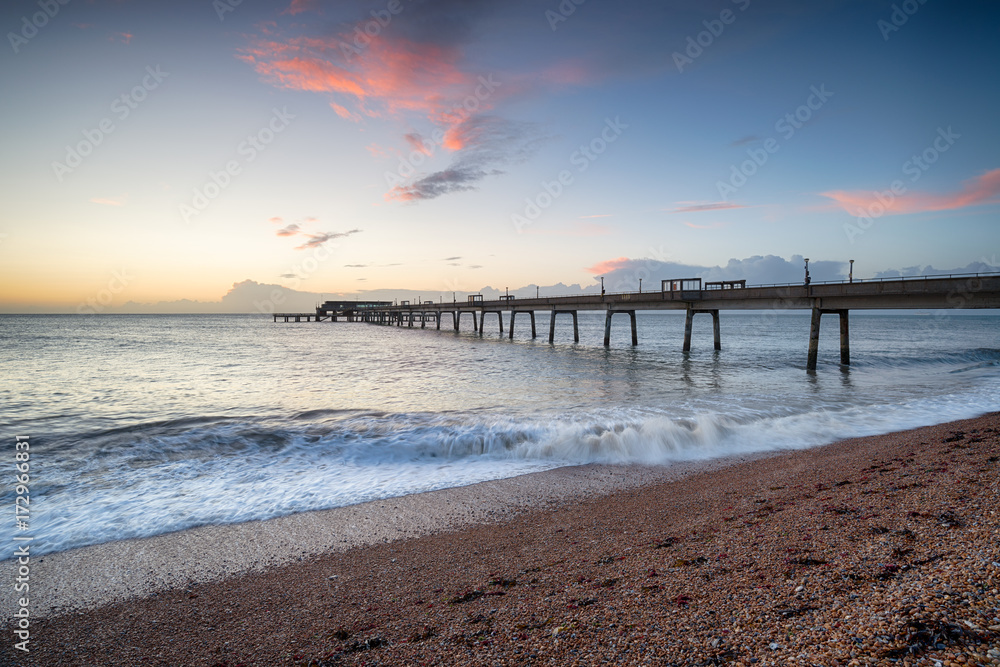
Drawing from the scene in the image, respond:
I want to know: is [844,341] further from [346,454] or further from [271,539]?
[271,539]

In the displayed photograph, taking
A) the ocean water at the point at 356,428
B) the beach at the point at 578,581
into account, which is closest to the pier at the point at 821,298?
the ocean water at the point at 356,428

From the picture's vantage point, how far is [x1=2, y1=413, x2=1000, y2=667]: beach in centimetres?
304

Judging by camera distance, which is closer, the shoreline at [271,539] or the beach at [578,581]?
the beach at [578,581]

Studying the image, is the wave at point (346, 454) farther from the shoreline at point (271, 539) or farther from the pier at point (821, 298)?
the pier at point (821, 298)

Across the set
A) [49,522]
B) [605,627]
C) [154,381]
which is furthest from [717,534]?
[154,381]

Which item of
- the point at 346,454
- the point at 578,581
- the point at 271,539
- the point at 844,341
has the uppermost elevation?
the point at 844,341

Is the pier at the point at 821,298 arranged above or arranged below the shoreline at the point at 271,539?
above

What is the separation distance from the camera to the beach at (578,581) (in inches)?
120

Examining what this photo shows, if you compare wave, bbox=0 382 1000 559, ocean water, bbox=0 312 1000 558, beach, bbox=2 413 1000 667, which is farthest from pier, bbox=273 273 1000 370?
beach, bbox=2 413 1000 667

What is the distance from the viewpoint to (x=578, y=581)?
14.1 feet

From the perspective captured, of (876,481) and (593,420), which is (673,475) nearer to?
(876,481)

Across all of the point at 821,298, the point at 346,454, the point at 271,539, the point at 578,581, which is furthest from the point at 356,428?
the point at 821,298

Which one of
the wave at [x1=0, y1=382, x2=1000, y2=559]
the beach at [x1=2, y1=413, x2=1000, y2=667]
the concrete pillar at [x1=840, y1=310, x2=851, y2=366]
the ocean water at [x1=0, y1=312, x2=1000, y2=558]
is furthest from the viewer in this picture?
the concrete pillar at [x1=840, y1=310, x2=851, y2=366]

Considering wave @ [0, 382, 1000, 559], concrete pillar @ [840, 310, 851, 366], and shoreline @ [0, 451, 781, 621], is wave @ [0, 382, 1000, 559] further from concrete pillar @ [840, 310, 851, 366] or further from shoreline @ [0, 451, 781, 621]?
concrete pillar @ [840, 310, 851, 366]
